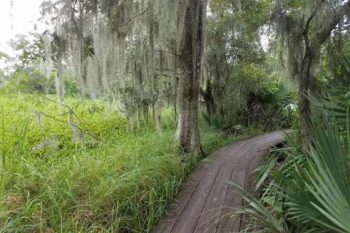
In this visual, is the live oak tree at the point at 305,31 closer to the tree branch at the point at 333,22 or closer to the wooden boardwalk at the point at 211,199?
the tree branch at the point at 333,22

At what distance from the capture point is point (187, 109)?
13.9 feet

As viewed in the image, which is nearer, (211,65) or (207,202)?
(207,202)

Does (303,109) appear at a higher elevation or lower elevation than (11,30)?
lower

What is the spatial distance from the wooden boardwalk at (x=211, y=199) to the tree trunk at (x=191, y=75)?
47 cm

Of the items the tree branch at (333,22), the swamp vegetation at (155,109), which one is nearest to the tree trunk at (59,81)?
the swamp vegetation at (155,109)

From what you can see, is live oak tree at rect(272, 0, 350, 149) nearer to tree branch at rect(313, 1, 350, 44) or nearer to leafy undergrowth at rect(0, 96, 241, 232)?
tree branch at rect(313, 1, 350, 44)

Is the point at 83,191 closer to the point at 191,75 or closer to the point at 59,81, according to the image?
the point at 59,81

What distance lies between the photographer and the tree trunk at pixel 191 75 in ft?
12.9

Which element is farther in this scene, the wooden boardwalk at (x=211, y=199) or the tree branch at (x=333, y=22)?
the tree branch at (x=333, y=22)

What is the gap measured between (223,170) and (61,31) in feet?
9.44

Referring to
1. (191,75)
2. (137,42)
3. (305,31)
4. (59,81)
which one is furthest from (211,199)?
(305,31)

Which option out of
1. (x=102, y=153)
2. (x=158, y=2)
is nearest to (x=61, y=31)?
(x=158, y=2)

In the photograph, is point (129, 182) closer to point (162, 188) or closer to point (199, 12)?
point (162, 188)

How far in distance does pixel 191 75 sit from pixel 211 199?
210 centimetres
